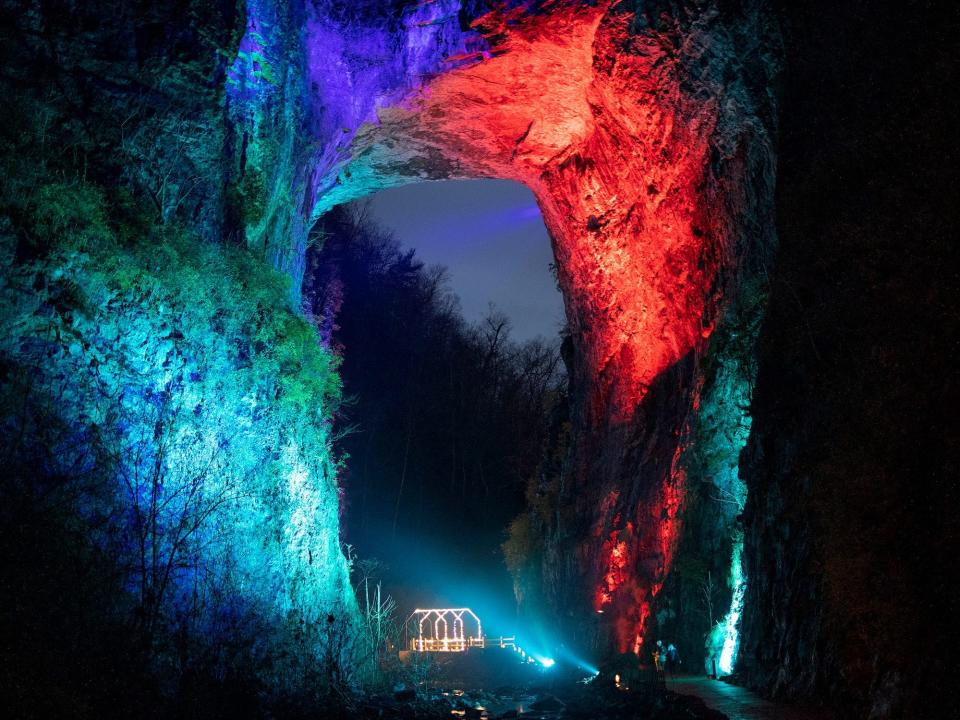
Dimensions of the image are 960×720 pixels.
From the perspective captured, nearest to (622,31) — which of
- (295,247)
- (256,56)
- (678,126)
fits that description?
(678,126)

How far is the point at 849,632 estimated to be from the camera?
6.85 metres

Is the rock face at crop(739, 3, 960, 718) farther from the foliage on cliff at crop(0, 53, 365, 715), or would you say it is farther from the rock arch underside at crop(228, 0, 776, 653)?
the foliage on cliff at crop(0, 53, 365, 715)

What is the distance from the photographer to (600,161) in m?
18.9

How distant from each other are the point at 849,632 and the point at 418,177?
57.5 ft

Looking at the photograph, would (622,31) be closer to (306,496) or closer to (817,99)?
(817,99)

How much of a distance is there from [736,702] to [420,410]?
28.6 meters

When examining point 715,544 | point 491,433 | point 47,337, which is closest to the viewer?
point 47,337

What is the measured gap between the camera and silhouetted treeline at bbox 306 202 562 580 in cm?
3406

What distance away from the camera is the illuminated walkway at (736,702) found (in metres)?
7.48

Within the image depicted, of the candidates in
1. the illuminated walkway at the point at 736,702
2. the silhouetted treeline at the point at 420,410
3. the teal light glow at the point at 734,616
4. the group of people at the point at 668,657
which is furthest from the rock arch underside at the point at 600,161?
the silhouetted treeline at the point at 420,410

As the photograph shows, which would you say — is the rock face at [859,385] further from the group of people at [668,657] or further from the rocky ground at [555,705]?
the group of people at [668,657]

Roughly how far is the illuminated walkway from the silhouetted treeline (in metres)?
22.5

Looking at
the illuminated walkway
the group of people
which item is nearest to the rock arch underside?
the group of people

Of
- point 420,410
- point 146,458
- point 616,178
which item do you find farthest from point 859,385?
point 420,410
